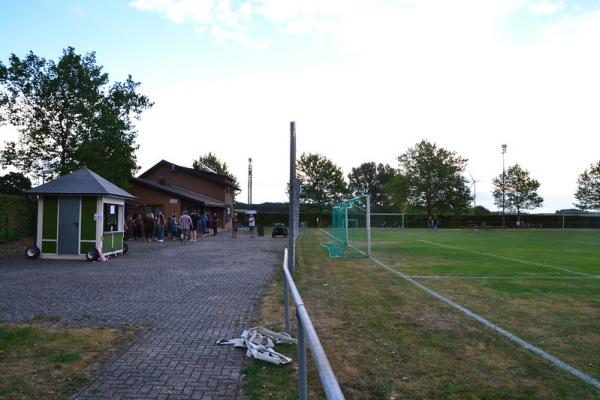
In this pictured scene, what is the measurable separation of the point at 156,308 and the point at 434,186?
67.9 metres

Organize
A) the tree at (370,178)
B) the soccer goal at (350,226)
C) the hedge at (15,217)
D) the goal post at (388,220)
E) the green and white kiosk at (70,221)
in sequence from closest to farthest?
1. the green and white kiosk at (70,221)
2. the soccer goal at (350,226)
3. the hedge at (15,217)
4. the goal post at (388,220)
5. the tree at (370,178)

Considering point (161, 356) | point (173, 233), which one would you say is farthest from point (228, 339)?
point (173, 233)

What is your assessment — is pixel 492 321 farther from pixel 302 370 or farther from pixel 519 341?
pixel 302 370

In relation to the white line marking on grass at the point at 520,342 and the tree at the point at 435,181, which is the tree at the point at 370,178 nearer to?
the tree at the point at 435,181

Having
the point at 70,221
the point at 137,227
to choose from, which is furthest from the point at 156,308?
the point at 137,227

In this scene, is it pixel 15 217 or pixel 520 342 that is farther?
pixel 15 217

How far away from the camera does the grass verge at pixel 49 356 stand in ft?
13.8

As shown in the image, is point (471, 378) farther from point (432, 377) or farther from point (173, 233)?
point (173, 233)

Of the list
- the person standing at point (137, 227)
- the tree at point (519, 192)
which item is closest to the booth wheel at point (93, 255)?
the person standing at point (137, 227)

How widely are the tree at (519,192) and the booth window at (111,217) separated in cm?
6541

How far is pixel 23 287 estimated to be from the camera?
32.4 ft

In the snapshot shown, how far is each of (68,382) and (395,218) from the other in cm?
6122

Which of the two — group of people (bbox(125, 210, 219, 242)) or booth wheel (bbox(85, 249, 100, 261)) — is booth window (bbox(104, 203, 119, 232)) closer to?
booth wheel (bbox(85, 249, 100, 261))

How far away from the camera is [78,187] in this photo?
16.1 m
